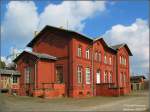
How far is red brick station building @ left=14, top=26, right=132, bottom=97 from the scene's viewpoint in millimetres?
38844

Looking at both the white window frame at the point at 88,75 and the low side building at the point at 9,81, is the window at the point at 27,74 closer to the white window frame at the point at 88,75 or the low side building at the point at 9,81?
the low side building at the point at 9,81

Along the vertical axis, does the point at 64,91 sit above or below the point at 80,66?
below

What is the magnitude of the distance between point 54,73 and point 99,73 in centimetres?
912

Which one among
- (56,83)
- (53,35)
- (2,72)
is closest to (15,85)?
(2,72)

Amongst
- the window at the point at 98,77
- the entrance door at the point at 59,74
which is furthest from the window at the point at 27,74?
the window at the point at 98,77

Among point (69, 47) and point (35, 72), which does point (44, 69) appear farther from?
point (69, 47)

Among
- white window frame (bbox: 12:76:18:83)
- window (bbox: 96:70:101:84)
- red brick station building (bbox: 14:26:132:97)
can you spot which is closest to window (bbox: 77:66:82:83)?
red brick station building (bbox: 14:26:132:97)

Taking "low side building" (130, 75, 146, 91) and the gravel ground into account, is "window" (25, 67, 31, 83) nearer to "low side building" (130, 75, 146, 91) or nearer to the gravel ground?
the gravel ground

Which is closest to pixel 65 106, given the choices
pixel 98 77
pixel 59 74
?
pixel 59 74

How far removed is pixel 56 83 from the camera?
1556 inches

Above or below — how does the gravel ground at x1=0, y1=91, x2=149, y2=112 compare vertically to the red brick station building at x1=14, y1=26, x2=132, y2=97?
below

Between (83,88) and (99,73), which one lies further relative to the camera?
(99,73)

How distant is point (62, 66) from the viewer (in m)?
41.6

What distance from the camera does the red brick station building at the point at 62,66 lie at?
127 feet
